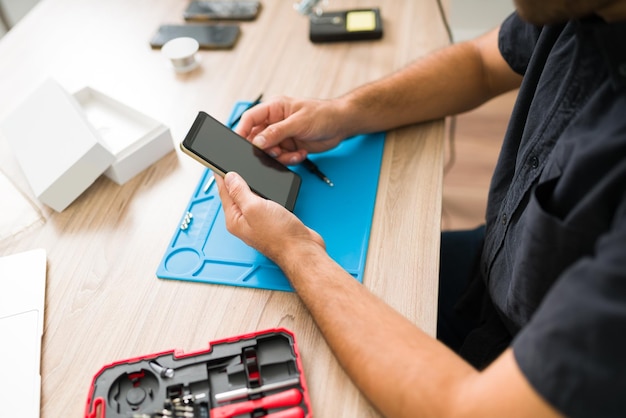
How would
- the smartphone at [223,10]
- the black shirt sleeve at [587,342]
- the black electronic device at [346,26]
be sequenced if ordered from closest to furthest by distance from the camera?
the black shirt sleeve at [587,342] < the black electronic device at [346,26] < the smartphone at [223,10]

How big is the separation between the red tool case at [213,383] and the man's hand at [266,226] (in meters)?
0.14

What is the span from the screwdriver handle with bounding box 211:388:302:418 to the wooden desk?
0.11 ft

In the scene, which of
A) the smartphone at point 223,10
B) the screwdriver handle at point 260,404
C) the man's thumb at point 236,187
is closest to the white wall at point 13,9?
the smartphone at point 223,10

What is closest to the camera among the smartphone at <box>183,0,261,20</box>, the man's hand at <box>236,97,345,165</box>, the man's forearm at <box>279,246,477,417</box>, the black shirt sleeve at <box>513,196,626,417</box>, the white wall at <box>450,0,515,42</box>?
the black shirt sleeve at <box>513,196,626,417</box>

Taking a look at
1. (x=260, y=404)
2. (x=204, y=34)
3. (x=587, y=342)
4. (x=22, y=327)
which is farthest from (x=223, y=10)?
(x=587, y=342)

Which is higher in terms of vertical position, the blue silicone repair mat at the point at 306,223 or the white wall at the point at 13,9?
the white wall at the point at 13,9

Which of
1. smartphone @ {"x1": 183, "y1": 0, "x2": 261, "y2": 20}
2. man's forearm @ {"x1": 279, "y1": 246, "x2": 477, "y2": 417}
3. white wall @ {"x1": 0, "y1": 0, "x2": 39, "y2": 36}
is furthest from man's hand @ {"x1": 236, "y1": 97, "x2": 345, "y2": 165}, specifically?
white wall @ {"x1": 0, "y1": 0, "x2": 39, "y2": 36}

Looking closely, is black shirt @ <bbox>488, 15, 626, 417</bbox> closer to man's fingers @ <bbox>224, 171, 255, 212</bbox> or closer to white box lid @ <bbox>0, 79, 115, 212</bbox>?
man's fingers @ <bbox>224, 171, 255, 212</bbox>

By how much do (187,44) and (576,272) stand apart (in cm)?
101

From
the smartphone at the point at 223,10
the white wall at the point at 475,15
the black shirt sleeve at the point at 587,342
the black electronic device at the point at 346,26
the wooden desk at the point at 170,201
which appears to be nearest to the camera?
the black shirt sleeve at the point at 587,342

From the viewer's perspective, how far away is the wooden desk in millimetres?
748

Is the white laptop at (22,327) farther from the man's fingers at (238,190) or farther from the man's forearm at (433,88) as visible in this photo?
the man's forearm at (433,88)

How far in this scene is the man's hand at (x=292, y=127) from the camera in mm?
967

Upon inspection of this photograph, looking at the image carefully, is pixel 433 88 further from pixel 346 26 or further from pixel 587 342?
pixel 587 342
